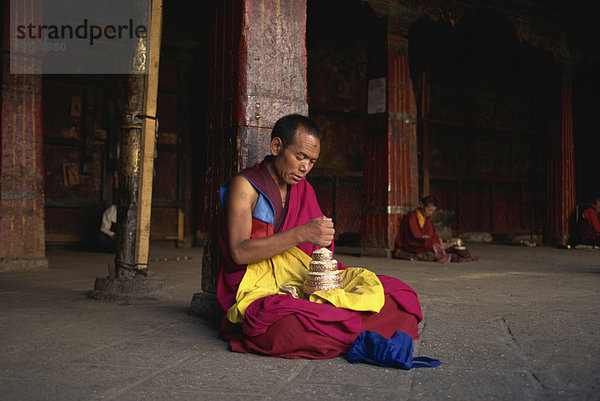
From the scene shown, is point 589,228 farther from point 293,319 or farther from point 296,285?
point 293,319

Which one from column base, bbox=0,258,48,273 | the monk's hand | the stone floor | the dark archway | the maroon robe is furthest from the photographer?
the dark archway

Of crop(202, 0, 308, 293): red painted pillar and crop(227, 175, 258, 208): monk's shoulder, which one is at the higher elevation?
crop(202, 0, 308, 293): red painted pillar

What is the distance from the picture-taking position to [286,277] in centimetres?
296

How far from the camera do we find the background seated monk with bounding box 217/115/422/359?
2514 mm

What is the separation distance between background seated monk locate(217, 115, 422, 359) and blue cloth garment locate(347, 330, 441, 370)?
0.10 metres

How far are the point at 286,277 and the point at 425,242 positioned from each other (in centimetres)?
528

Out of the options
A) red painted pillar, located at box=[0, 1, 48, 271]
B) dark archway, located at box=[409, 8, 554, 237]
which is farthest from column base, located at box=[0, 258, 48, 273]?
dark archway, located at box=[409, 8, 554, 237]

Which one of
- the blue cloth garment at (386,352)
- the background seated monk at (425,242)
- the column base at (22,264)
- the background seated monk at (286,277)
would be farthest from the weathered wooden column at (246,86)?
the background seated monk at (425,242)

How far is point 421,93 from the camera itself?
11.8 meters

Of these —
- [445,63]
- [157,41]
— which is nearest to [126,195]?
[157,41]

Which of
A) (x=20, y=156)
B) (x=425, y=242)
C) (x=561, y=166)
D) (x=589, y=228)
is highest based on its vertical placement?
(x=561, y=166)

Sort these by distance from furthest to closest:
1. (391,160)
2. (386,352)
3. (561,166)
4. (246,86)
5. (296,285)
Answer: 1. (561,166)
2. (391,160)
3. (246,86)
4. (296,285)
5. (386,352)

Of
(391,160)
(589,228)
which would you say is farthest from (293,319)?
(589,228)

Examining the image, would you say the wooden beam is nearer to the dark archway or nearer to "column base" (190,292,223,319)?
"column base" (190,292,223,319)
